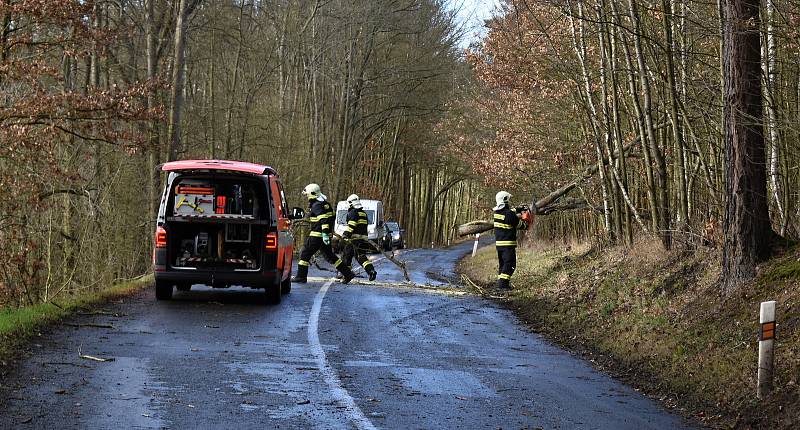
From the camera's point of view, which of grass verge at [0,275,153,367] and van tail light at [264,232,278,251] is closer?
grass verge at [0,275,153,367]

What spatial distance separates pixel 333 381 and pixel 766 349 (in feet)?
12.4

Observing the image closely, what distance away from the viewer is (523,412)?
8.20m

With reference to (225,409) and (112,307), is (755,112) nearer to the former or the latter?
(225,409)

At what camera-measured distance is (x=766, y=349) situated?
8586 mm

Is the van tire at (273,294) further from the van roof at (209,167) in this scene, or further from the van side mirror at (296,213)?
the van side mirror at (296,213)

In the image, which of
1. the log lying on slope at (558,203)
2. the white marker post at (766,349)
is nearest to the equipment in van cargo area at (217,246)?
the white marker post at (766,349)

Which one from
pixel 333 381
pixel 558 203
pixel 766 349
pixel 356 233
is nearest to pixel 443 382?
pixel 333 381

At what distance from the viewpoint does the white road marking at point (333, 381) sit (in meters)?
7.53

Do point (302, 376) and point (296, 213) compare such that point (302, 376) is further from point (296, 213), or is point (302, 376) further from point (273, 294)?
point (296, 213)

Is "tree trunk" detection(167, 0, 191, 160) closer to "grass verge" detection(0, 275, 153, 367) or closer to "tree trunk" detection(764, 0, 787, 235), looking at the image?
"grass verge" detection(0, 275, 153, 367)

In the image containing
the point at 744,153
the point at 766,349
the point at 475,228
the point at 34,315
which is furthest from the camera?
the point at 475,228

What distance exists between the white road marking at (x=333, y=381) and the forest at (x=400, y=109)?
501 cm

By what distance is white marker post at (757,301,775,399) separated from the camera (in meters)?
8.47

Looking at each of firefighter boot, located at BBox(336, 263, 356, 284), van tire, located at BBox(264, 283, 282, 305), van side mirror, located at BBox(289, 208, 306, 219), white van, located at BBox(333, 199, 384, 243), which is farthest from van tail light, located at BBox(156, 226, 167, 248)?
white van, located at BBox(333, 199, 384, 243)
